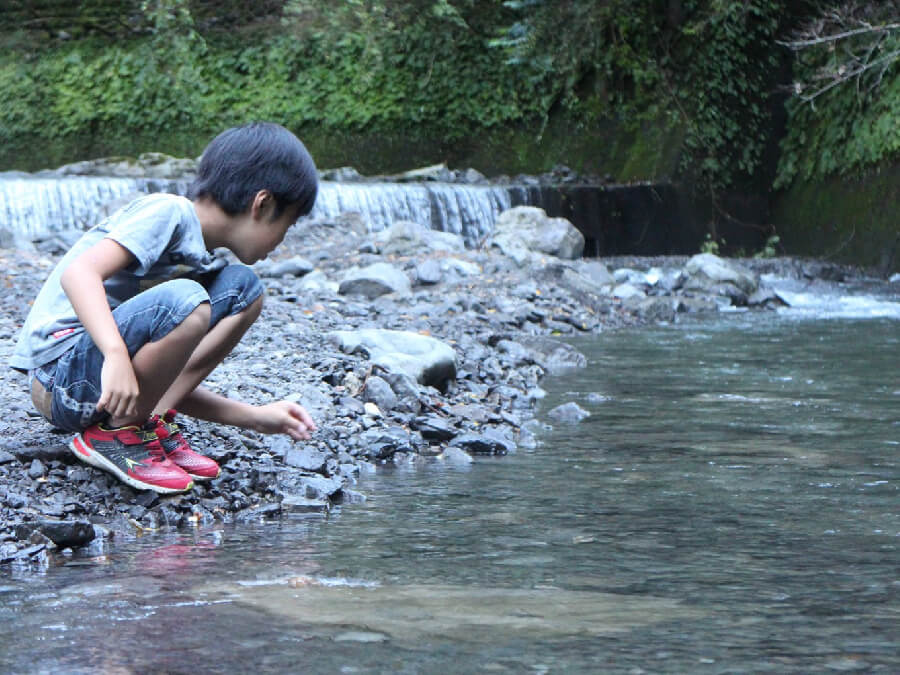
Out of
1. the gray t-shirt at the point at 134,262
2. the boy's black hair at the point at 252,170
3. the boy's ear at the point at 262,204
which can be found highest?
the boy's black hair at the point at 252,170

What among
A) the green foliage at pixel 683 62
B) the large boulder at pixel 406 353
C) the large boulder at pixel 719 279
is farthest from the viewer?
the green foliage at pixel 683 62

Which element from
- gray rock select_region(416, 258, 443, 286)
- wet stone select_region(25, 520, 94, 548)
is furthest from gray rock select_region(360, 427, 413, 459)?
gray rock select_region(416, 258, 443, 286)

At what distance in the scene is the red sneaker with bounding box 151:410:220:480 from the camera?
3064mm

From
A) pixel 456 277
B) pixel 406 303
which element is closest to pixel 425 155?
pixel 456 277

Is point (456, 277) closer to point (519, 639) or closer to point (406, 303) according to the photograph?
point (406, 303)

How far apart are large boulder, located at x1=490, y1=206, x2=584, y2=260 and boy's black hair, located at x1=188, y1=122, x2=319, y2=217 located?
365 inches

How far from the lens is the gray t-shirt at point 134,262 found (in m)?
2.62

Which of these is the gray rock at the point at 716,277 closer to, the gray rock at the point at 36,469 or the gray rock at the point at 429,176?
the gray rock at the point at 429,176

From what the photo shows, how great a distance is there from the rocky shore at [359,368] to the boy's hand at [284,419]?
247mm

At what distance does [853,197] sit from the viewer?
574 inches

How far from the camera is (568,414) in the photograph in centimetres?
487

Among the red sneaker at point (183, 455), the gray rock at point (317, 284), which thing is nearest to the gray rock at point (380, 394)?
the red sneaker at point (183, 455)

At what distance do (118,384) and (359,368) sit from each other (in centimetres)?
234

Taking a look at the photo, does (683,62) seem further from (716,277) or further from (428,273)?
(428,273)
